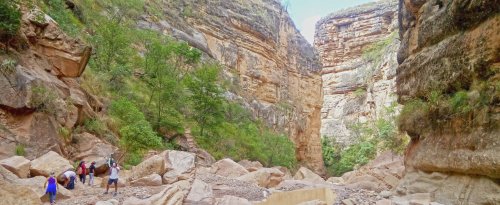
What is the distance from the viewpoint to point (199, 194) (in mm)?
10031

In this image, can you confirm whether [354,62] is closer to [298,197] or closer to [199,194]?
[298,197]

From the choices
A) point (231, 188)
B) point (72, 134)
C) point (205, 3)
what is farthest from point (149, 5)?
point (231, 188)

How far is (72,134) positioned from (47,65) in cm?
302

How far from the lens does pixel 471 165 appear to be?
357 inches

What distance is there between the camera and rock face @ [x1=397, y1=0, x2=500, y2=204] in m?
8.99

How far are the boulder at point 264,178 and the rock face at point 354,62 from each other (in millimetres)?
44828

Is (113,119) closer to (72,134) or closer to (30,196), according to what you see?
(72,134)

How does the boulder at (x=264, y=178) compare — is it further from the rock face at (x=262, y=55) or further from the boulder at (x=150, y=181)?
the rock face at (x=262, y=55)

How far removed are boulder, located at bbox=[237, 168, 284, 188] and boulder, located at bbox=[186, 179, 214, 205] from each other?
3237 millimetres

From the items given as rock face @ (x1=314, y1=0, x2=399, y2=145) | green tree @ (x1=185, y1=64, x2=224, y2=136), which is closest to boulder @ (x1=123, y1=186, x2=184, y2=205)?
green tree @ (x1=185, y1=64, x2=224, y2=136)

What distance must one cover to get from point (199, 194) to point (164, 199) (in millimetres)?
1359

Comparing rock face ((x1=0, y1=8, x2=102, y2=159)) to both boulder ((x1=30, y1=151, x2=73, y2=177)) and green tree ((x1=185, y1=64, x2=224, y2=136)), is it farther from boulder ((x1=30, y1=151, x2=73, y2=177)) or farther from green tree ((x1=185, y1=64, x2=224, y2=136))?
green tree ((x1=185, y1=64, x2=224, y2=136))

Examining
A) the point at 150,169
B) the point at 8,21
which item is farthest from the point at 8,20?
the point at 150,169

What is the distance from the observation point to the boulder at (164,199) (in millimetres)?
8492
